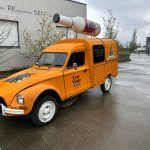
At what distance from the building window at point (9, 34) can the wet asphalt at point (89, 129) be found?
7.32 m

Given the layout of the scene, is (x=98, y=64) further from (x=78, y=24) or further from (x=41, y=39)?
(x=41, y=39)

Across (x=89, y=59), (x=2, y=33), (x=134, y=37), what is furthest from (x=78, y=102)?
(x=134, y=37)

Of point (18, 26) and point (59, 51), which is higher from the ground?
point (18, 26)

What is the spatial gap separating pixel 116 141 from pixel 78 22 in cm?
476

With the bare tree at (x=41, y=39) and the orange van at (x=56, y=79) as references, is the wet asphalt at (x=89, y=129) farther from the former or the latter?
the bare tree at (x=41, y=39)

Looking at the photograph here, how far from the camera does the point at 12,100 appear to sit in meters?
4.84

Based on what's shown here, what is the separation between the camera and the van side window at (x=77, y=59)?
6470 millimetres

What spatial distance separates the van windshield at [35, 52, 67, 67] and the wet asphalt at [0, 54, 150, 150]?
1507mm

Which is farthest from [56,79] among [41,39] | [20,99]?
[41,39]

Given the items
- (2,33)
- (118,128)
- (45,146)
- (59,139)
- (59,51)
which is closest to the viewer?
(45,146)

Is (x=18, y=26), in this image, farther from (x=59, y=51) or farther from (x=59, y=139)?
(x=59, y=139)

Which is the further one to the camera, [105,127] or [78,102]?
[78,102]

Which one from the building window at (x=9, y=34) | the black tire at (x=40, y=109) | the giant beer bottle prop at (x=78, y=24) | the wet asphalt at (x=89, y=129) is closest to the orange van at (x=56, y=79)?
the black tire at (x=40, y=109)

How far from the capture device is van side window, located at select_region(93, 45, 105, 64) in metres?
7.40
